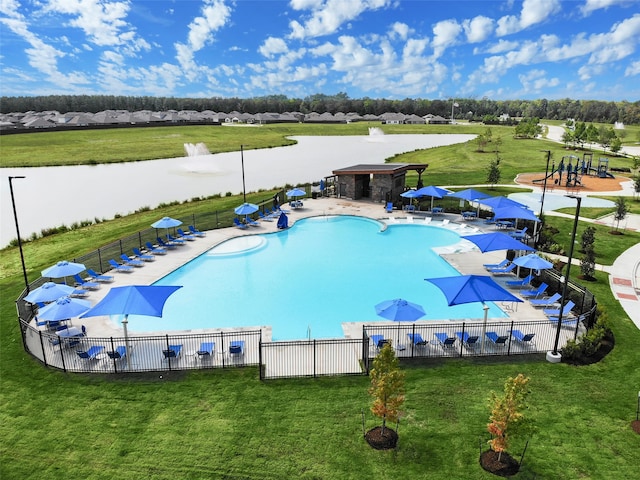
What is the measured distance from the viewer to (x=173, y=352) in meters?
15.6

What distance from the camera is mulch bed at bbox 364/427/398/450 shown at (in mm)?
11587

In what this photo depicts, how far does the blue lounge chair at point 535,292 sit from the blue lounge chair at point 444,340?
21.7ft

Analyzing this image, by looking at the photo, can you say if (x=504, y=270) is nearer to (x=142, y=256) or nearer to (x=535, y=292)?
(x=535, y=292)

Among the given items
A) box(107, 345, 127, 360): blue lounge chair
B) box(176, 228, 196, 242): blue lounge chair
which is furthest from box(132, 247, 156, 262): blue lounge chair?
box(107, 345, 127, 360): blue lounge chair

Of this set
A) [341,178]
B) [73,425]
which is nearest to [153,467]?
[73,425]

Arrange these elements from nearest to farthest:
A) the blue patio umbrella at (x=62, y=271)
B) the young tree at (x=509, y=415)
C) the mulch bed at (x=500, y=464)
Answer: the young tree at (x=509, y=415)
the mulch bed at (x=500, y=464)
the blue patio umbrella at (x=62, y=271)

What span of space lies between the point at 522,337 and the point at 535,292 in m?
5.28

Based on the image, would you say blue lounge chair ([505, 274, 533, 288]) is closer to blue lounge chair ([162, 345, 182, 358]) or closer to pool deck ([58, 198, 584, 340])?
pool deck ([58, 198, 584, 340])

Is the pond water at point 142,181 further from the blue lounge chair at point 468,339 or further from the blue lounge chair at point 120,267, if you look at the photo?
the blue lounge chair at point 468,339

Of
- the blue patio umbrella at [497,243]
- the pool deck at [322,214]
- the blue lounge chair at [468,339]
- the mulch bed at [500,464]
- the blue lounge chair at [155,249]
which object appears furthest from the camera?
the blue lounge chair at [155,249]

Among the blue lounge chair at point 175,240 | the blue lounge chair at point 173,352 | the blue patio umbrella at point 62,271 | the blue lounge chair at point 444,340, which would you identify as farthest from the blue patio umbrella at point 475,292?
the blue lounge chair at point 175,240

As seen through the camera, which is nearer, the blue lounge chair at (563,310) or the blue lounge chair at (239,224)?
the blue lounge chair at (563,310)

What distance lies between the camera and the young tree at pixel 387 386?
11.2m

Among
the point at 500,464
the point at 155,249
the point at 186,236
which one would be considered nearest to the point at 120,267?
the point at 155,249
